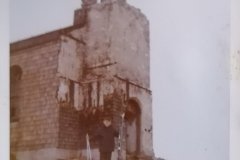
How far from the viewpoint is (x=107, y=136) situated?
129cm

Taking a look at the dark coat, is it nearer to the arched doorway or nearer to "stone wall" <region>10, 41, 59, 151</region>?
the arched doorway

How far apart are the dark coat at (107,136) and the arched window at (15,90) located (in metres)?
0.33

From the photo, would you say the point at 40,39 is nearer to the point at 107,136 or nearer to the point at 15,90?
the point at 15,90

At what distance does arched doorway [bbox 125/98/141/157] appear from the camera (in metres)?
1.28

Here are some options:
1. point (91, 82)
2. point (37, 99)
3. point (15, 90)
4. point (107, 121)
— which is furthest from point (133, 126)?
point (15, 90)

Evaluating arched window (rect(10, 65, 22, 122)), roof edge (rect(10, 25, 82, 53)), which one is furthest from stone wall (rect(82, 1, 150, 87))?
arched window (rect(10, 65, 22, 122))

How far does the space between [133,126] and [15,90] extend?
0.45 meters

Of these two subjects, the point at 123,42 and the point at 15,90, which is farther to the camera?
the point at 15,90

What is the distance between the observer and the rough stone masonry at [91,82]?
50.7 inches

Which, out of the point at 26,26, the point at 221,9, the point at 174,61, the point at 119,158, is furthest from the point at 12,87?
the point at 221,9

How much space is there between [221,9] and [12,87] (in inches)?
29.9

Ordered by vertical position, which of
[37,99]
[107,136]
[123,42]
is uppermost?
[123,42]

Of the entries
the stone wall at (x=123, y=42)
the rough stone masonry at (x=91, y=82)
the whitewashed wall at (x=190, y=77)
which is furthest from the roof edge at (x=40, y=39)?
the whitewashed wall at (x=190, y=77)

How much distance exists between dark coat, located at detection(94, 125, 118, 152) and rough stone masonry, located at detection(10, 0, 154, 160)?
0.07 feet
